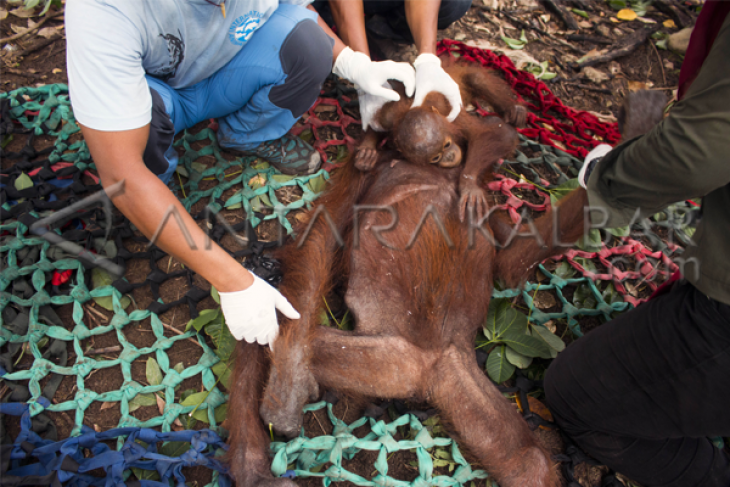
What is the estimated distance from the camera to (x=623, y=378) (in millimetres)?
1811

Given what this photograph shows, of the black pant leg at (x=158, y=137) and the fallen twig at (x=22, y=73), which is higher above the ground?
the black pant leg at (x=158, y=137)

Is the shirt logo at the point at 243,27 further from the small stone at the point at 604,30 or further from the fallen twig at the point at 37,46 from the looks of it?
the small stone at the point at 604,30

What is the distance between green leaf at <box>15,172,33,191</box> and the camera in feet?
8.17

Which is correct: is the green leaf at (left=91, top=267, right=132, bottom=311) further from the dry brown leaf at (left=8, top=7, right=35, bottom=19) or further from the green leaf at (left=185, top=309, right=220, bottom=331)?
the dry brown leaf at (left=8, top=7, right=35, bottom=19)

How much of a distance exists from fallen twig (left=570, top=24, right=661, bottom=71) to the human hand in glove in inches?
76.9

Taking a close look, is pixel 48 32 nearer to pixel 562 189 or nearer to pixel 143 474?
pixel 143 474

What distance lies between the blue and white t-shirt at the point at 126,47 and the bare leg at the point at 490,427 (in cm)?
166

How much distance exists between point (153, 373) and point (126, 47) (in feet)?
4.63

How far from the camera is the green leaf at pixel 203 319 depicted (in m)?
2.19

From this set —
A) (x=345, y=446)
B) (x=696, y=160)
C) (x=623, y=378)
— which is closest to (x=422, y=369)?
(x=345, y=446)

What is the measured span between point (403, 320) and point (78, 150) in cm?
219

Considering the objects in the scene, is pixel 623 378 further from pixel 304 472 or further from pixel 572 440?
pixel 304 472

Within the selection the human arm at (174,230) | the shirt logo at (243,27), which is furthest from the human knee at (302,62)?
the human arm at (174,230)

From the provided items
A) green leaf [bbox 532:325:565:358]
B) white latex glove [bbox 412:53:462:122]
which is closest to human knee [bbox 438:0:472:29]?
white latex glove [bbox 412:53:462:122]
